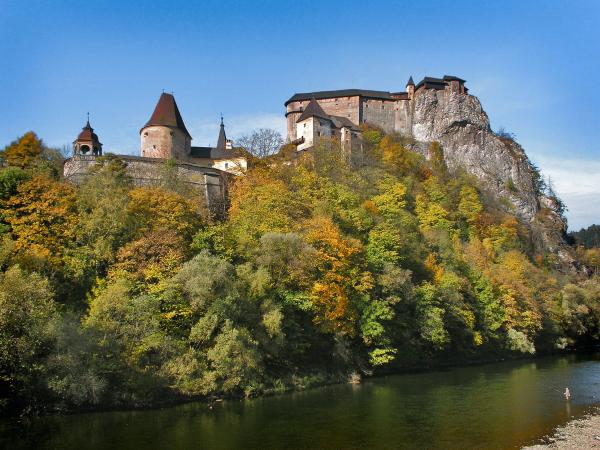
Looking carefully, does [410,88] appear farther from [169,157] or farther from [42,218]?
[42,218]

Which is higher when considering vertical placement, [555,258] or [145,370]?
[555,258]

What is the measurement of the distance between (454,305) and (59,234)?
31.0 m

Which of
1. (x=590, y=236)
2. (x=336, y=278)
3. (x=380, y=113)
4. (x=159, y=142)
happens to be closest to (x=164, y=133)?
(x=159, y=142)

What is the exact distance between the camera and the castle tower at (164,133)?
61219 millimetres

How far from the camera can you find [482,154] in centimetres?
9394

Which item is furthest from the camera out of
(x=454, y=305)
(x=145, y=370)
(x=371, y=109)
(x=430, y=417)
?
(x=371, y=109)

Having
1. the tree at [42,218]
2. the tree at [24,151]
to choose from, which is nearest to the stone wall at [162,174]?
the tree at [24,151]

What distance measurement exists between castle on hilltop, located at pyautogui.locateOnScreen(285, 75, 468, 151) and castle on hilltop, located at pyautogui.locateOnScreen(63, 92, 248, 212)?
20.5 m

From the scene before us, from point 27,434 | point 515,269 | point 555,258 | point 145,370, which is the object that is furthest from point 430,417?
point 555,258

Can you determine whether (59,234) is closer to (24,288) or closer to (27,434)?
(24,288)

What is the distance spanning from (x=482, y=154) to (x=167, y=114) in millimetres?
53975

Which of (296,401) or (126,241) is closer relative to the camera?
(296,401)

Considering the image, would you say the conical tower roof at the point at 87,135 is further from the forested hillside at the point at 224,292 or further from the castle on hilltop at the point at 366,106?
the castle on hilltop at the point at 366,106

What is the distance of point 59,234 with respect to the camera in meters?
36.8
